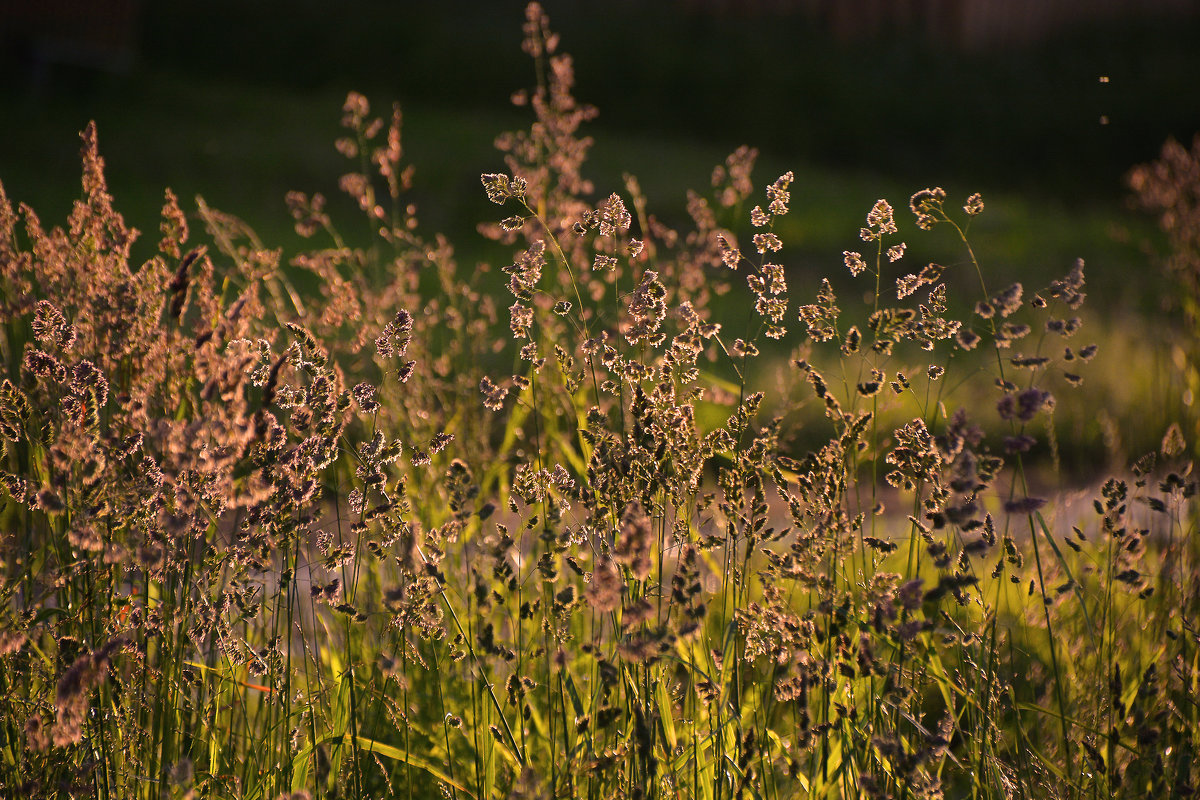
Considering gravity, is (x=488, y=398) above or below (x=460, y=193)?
below

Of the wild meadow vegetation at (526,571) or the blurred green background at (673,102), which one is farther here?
the blurred green background at (673,102)

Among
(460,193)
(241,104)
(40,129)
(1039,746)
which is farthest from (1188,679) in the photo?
(241,104)

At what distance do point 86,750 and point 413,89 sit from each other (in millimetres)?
16158

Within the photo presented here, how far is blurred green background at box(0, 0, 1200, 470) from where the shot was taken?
11.1 m

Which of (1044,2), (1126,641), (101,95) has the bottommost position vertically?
(1126,641)

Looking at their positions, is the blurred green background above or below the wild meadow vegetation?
above

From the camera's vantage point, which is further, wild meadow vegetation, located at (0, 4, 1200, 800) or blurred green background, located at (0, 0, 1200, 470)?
blurred green background, located at (0, 0, 1200, 470)

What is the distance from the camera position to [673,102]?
53.9 ft

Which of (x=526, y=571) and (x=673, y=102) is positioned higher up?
(x=673, y=102)

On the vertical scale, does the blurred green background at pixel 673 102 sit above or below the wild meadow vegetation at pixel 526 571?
above

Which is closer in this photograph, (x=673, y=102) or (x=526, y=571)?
(x=526, y=571)

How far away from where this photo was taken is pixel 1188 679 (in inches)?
71.8

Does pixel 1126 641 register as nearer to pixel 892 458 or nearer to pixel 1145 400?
pixel 892 458

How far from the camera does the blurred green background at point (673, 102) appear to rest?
439 inches
